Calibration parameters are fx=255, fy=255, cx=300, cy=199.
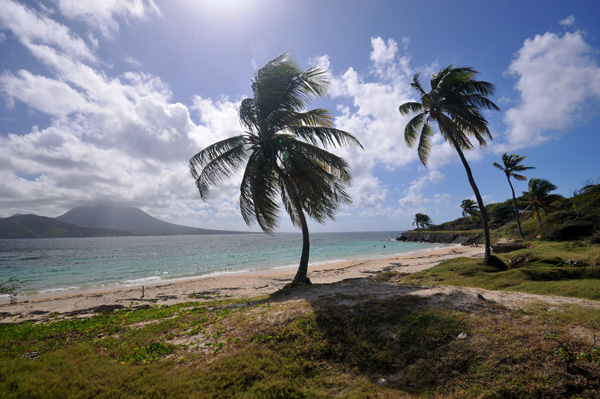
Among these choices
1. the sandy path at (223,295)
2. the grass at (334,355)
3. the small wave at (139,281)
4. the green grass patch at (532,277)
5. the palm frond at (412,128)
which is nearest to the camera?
the grass at (334,355)

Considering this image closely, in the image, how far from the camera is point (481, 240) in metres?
44.1

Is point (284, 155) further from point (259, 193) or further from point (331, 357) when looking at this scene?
point (331, 357)

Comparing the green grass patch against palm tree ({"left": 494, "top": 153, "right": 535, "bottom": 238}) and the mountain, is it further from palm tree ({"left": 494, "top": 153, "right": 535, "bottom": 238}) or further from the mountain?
the mountain

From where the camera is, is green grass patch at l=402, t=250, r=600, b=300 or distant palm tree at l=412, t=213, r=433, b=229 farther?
distant palm tree at l=412, t=213, r=433, b=229

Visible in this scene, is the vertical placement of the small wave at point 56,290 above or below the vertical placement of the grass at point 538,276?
below

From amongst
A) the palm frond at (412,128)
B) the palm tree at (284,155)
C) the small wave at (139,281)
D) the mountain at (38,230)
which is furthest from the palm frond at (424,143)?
the mountain at (38,230)

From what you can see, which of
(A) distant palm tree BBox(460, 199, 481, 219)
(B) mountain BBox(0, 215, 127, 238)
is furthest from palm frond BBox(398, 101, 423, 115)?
(B) mountain BBox(0, 215, 127, 238)

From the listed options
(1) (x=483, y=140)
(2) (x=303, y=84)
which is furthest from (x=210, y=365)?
(1) (x=483, y=140)

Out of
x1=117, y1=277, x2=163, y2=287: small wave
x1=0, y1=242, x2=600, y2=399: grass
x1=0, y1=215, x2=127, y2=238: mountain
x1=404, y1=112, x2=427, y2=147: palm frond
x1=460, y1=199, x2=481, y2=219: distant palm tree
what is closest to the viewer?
x1=0, y1=242, x2=600, y2=399: grass

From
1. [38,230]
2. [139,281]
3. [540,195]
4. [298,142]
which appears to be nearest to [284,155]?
[298,142]

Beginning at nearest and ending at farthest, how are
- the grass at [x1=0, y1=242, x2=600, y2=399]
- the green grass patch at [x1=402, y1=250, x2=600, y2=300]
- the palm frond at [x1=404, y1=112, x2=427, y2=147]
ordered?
the grass at [x1=0, y1=242, x2=600, y2=399], the green grass patch at [x1=402, y1=250, x2=600, y2=300], the palm frond at [x1=404, y1=112, x2=427, y2=147]

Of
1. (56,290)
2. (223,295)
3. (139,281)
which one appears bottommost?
(139,281)

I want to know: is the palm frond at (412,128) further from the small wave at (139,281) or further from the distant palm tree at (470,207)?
the distant palm tree at (470,207)

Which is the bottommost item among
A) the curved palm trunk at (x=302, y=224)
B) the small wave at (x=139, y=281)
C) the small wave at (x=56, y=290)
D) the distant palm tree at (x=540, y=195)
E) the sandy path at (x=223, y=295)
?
the small wave at (x=139, y=281)
